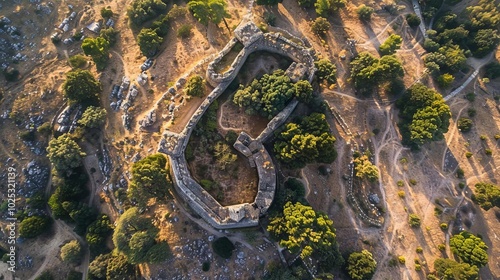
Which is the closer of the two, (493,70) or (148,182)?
(148,182)

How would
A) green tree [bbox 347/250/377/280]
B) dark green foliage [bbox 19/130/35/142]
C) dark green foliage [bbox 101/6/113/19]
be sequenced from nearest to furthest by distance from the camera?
green tree [bbox 347/250/377/280] < dark green foliage [bbox 19/130/35/142] < dark green foliage [bbox 101/6/113/19]

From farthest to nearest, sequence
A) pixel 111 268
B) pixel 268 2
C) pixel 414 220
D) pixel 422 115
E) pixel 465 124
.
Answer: pixel 268 2 → pixel 465 124 → pixel 422 115 → pixel 414 220 → pixel 111 268

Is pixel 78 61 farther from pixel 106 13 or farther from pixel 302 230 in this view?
pixel 302 230

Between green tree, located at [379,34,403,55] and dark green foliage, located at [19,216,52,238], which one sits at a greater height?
green tree, located at [379,34,403,55]

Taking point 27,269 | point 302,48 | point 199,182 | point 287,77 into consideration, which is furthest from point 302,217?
point 27,269

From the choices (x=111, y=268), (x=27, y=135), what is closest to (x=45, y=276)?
(x=111, y=268)

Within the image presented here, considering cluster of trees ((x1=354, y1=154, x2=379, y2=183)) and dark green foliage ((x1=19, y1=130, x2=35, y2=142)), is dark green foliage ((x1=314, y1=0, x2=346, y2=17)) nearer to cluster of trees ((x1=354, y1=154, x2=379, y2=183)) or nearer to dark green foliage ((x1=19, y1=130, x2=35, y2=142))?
cluster of trees ((x1=354, y1=154, x2=379, y2=183))

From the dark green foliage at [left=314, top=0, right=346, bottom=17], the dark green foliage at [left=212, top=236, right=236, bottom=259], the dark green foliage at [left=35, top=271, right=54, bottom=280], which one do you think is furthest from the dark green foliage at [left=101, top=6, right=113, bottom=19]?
the dark green foliage at [left=35, top=271, right=54, bottom=280]

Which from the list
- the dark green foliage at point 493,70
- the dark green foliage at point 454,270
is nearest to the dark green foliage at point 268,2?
the dark green foliage at point 493,70
